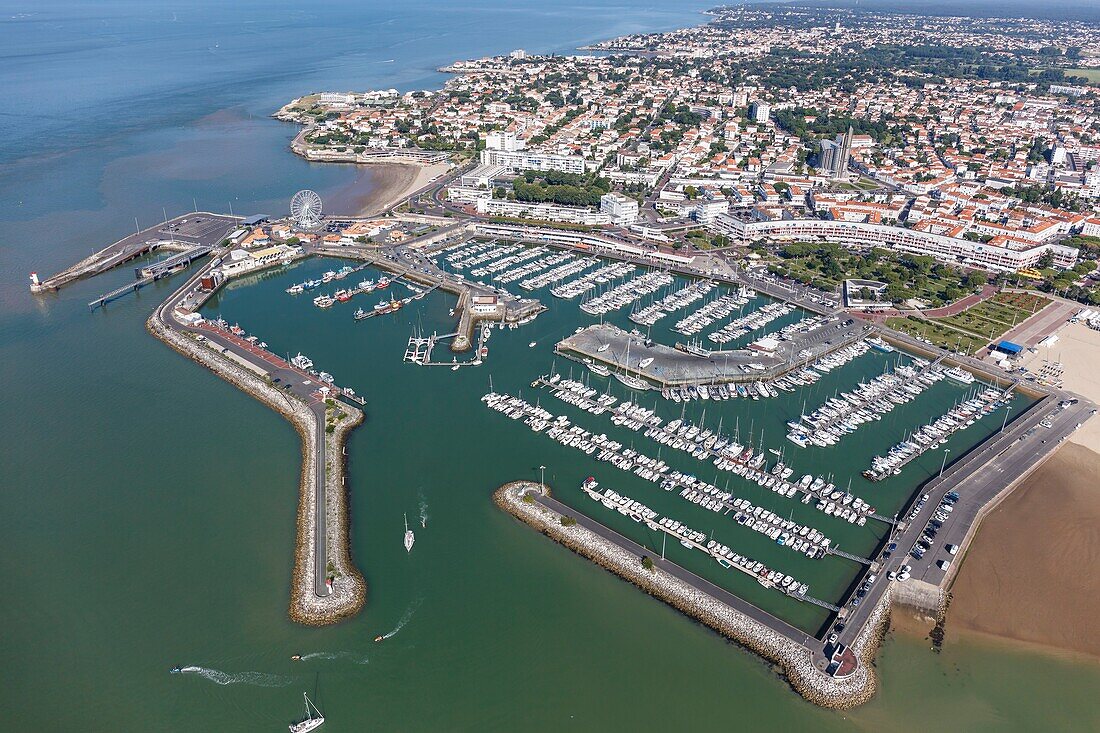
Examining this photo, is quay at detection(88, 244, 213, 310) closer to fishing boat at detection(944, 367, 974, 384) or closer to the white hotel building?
the white hotel building

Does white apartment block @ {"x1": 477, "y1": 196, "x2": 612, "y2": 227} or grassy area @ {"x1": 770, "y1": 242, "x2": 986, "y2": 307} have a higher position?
white apartment block @ {"x1": 477, "y1": 196, "x2": 612, "y2": 227}

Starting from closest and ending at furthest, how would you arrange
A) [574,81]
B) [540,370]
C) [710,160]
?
[540,370] → [710,160] → [574,81]

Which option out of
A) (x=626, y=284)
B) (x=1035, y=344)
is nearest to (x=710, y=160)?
(x=626, y=284)

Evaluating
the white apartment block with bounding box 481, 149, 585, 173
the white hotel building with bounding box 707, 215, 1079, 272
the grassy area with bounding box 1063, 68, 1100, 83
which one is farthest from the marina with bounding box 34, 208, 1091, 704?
the grassy area with bounding box 1063, 68, 1100, 83

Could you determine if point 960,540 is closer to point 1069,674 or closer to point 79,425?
point 1069,674

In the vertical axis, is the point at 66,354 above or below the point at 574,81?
below
